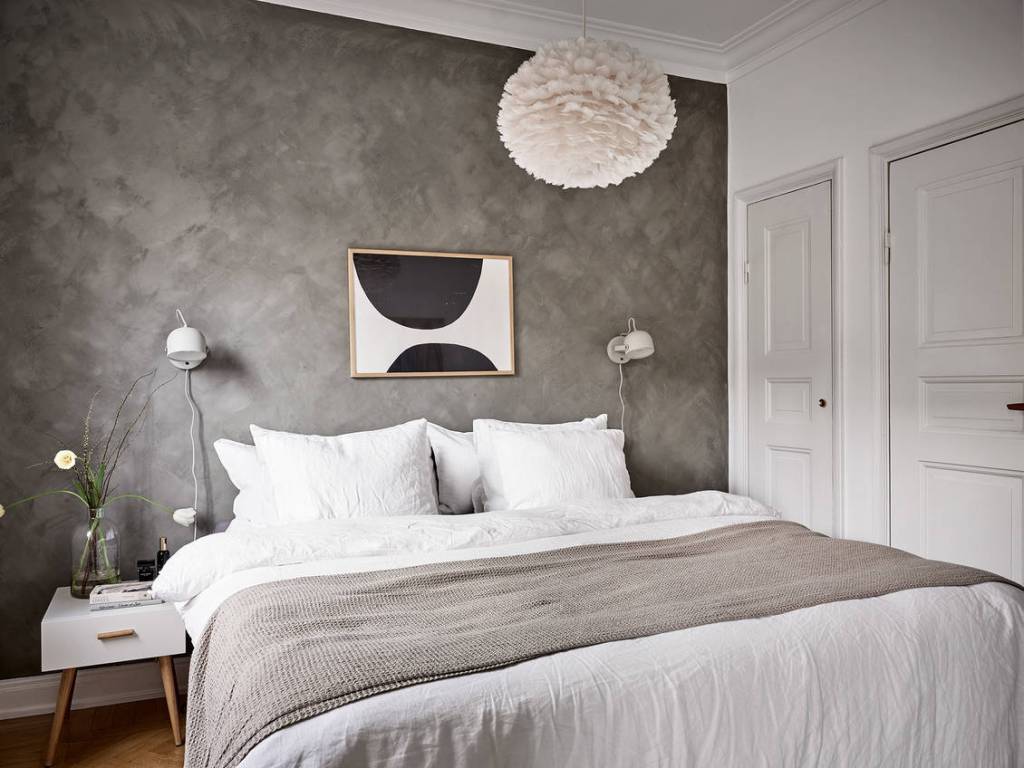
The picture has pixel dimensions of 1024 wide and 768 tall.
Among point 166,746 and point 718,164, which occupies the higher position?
point 718,164

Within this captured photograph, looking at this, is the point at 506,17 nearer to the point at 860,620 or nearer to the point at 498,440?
the point at 498,440

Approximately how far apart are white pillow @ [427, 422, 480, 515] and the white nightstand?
107 cm

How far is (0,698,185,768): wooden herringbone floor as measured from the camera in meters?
2.41

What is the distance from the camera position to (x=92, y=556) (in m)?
2.63

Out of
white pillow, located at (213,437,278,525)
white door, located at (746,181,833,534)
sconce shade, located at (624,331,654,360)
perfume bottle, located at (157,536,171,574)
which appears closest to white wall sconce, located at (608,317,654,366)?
sconce shade, located at (624,331,654,360)

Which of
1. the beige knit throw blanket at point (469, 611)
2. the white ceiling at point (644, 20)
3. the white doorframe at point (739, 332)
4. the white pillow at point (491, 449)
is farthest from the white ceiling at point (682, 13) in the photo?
the beige knit throw blanket at point (469, 611)

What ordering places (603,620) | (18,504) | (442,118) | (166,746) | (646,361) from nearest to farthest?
(603,620), (166,746), (18,504), (442,118), (646,361)

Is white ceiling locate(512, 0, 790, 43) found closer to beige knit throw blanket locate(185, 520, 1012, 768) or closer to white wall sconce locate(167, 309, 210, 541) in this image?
white wall sconce locate(167, 309, 210, 541)

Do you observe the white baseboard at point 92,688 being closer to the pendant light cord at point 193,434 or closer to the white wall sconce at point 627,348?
the pendant light cord at point 193,434

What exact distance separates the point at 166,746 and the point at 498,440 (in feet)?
5.18

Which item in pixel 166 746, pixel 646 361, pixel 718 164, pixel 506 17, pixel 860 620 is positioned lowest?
pixel 166 746

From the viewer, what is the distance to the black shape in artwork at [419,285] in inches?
126

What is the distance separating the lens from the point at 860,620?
166 centimetres

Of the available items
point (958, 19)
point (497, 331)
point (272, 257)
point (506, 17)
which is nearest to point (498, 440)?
point (497, 331)
